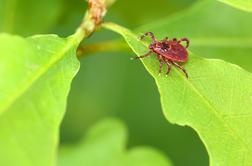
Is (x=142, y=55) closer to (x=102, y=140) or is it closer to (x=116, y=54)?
(x=102, y=140)

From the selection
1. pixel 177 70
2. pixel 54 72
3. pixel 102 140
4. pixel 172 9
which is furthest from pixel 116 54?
pixel 54 72

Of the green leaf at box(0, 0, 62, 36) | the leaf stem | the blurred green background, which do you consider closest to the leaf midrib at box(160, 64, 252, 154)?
the leaf stem

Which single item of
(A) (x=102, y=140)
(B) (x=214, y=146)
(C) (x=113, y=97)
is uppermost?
(B) (x=214, y=146)

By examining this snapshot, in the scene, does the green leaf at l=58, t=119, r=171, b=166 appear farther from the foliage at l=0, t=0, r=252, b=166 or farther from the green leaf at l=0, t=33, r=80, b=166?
the green leaf at l=0, t=33, r=80, b=166

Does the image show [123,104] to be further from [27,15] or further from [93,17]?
[93,17]

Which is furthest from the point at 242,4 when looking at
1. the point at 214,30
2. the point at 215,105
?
the point at 214,30

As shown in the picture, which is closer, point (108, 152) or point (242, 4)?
point (242, 4)

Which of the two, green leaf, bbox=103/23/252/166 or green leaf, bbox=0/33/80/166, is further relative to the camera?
green leaf, bbox=103/23/252/166
